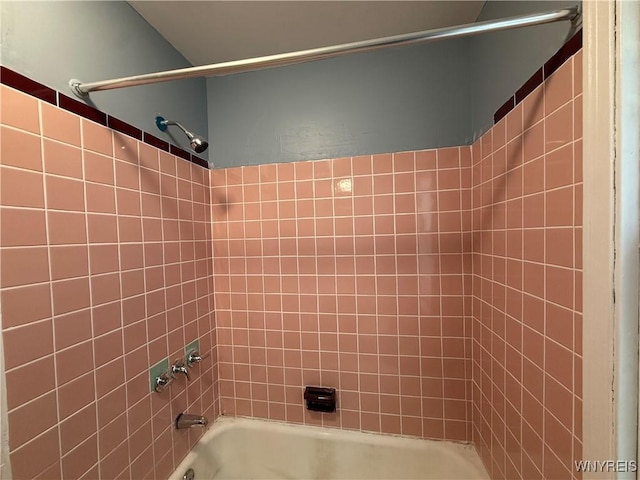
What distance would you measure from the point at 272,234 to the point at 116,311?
2.46 ft

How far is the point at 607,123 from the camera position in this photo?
542 millimetres

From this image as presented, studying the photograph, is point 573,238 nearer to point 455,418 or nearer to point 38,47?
point 455,418

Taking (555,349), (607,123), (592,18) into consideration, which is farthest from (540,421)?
(592,18)

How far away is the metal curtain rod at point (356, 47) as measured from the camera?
1.99 feet

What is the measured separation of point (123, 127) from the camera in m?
1.02

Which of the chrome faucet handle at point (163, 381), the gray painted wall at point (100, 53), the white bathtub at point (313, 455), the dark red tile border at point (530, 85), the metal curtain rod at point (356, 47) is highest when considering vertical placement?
the gray painted wall at point (100, 53)

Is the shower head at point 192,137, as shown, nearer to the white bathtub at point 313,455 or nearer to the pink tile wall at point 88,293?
the pink tile wall at point 88,293

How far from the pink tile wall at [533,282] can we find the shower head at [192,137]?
116 cm

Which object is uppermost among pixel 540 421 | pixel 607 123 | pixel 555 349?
pixel 607 123

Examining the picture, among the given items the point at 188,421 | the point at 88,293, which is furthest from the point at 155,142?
the point at 188,421

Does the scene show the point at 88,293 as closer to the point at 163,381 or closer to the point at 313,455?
the point at 163,381

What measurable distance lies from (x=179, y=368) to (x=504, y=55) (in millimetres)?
1797

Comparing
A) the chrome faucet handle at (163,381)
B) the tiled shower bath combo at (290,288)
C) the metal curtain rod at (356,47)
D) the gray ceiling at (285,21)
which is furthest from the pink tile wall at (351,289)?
the metal curtain rod at (356,47)

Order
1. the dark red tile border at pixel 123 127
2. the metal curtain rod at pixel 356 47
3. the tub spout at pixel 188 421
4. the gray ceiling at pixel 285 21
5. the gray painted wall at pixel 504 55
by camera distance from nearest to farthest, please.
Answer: the metal curtain rod at pixel 356 47 → the gray painted wall at pixel 504 55 → the dark red tile border at pixel 123 127 → the gray ceiling at pixel 285 21 → the tub spout at pixel 188 421
